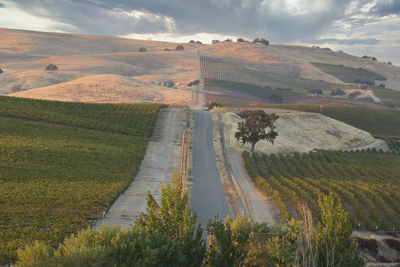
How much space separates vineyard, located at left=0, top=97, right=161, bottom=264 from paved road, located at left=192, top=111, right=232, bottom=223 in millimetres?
9201

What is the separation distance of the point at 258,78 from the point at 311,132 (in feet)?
304

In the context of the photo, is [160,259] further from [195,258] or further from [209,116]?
[209,116]

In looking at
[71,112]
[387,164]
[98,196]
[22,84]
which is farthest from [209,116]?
[22,84]

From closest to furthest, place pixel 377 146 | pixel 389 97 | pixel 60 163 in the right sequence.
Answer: pixel 60 163, pixel 377 146, pixel 389 97

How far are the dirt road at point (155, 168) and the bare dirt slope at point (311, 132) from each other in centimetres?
1281

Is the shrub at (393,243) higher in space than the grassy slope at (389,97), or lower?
lower

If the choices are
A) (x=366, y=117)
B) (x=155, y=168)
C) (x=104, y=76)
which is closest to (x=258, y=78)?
(x=366, y=117)

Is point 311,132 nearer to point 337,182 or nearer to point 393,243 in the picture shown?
point 337,182

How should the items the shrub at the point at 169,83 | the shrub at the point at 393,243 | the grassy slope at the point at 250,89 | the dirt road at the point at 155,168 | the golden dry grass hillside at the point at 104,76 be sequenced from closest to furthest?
the shrub at the point at 393,243 → the dirt road at the point at 155,168 → the golden dry grass hillside at the point at 104,76 → the shrub at the point at 169,83 → the grassy slope at the point at 250,89

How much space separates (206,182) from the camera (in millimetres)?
38969

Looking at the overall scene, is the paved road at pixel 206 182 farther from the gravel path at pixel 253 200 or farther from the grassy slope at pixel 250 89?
the grassy slope at pixel 250 89

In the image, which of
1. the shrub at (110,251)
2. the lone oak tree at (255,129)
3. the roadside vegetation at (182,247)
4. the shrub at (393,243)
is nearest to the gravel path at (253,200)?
the lone oak tree at (255,129)

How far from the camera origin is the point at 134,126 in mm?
61125

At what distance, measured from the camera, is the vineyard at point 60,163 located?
23.5m
